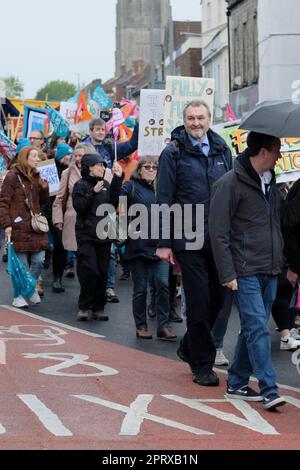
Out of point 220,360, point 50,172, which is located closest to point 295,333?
point 220,360

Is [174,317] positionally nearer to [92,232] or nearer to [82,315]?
[82,315]

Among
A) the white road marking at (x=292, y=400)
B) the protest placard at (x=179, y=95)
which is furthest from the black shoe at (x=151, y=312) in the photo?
the white road marking at (x=292, y=400)

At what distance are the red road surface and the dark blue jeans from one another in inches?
26.1

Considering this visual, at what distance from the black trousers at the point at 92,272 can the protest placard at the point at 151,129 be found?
1.40m

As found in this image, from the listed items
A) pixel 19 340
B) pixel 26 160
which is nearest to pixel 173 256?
pixel 19 340

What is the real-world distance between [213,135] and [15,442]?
3163mm

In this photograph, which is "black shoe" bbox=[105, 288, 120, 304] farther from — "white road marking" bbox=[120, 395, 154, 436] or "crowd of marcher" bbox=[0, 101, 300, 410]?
"white road marking" bbox=[120, 395, 154, 436]

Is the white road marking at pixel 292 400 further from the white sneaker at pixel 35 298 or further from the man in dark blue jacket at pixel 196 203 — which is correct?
the white sneaker at pixel 35 298

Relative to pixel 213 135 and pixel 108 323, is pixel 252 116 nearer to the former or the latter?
pixel 213 135

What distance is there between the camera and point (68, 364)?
9031 millimetres

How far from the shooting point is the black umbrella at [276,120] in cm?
714

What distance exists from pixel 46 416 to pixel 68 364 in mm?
2088

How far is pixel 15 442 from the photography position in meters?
6.21

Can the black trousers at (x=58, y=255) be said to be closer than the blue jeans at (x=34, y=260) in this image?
No
